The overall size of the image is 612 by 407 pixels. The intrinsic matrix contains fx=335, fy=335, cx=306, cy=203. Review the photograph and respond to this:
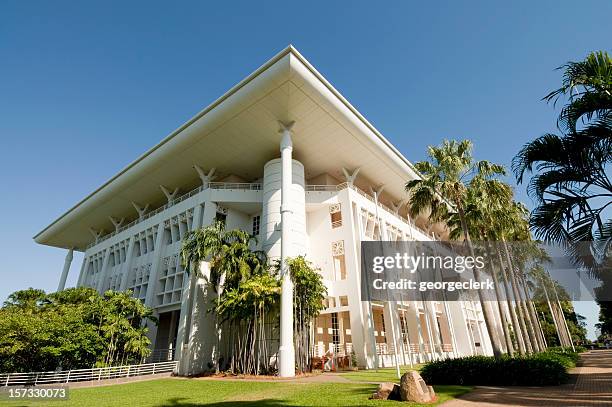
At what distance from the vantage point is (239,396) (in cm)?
1202

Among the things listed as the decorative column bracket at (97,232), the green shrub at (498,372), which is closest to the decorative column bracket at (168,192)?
the decorative column bracket at (97,232)

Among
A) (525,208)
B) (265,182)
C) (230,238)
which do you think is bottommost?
(230,238)

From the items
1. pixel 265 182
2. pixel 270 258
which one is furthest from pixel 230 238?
pixel 265 182

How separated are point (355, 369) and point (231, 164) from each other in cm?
1912

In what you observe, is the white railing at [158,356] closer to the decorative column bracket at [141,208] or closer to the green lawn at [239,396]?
the green lawn at [239,396]

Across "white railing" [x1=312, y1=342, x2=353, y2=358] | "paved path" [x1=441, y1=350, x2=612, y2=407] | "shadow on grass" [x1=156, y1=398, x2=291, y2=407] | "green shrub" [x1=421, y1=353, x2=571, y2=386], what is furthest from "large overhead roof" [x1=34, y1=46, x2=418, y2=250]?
"paved path" [x1=441, y1=350, x2=612, y2=407]

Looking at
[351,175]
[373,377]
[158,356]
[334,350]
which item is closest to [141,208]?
[158,356]

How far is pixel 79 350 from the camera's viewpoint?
18906mm

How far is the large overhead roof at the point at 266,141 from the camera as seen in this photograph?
21781 millimetres

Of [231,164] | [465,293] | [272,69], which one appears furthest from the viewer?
[465,293]

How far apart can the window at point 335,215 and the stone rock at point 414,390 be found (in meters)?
17.7

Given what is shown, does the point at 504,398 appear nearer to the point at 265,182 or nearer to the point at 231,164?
the point at 265,182

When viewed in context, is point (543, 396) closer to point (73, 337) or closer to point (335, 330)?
point (335, 330)

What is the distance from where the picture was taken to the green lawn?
10.1 metres
